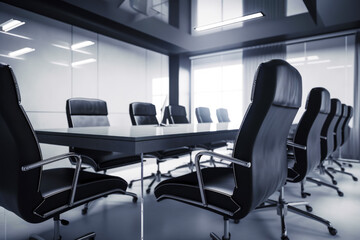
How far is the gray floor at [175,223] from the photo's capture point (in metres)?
1.87

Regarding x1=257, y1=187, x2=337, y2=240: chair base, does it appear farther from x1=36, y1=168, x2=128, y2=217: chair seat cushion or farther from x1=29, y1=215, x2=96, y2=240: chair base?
x1=29, y1=215, x2=96, y2=240: chair base

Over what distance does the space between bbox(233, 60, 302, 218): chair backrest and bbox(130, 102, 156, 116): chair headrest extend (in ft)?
8.03

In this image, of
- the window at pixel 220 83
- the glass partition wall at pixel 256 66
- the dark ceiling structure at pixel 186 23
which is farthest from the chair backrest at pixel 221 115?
the dark ceiling structure at pixel 186 23

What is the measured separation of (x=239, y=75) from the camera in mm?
7426

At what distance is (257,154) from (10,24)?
463cm

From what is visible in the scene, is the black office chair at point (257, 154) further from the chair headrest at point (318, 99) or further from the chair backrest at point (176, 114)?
the chair backrest at point (176, 114)

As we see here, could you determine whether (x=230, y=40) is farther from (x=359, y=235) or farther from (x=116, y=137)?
(x=116, y=137)

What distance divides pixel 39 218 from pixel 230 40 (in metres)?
6.46

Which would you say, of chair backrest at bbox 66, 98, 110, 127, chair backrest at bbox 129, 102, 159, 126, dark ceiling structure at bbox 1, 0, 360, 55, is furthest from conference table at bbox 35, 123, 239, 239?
dark ceiling structure at bbox 1, 0, 360, 55

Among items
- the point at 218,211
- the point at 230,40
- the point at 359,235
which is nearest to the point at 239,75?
the point at 230,40

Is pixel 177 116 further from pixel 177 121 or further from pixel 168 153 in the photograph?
pixel 168 153

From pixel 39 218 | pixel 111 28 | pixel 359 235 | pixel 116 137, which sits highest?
pixel 111 28

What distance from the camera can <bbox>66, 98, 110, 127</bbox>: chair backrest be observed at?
2621 mm

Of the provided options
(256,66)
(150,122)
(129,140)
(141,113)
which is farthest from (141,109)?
(256,66)
